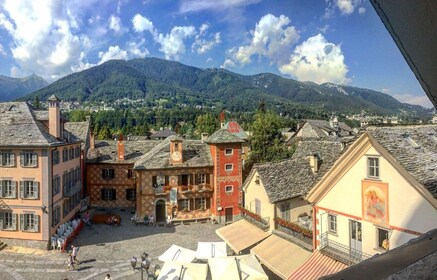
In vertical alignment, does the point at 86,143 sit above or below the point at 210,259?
above

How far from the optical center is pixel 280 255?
2084 cm

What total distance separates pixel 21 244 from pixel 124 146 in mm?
18282

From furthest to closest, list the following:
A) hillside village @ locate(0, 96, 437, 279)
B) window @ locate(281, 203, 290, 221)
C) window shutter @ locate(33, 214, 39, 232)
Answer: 1. window shutter @ locate(33, 214, 39, 232)
2. window @ locate(281, 203, 290, 221)
3. hillside village @ locate(0, 96, 437, 279)

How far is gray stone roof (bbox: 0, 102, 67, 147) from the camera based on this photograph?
92.3 ft

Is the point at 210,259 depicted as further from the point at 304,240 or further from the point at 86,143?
the point at 86,143

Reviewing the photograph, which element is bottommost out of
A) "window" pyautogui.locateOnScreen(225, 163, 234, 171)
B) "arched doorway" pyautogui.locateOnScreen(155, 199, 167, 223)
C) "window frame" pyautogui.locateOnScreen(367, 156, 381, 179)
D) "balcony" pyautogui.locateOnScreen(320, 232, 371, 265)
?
"arched doorway" pyautogui.locateOnScreen(155, 199, 167, 223)

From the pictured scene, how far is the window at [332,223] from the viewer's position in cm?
1817

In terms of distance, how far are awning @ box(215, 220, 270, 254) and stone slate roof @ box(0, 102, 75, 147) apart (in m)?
15.7

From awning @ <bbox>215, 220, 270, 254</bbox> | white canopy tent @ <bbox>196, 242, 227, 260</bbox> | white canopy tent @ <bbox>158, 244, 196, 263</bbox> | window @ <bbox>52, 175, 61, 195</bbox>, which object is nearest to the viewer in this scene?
white canopy tent @ <bbox>158, 244, 196, 263</bbox>

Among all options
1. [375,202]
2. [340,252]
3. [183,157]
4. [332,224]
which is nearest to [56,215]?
[183,157]

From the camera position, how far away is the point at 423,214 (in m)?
13.9

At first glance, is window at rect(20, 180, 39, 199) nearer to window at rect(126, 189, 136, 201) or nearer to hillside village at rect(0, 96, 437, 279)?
hillside village at rect(0, 96, 437, 279)

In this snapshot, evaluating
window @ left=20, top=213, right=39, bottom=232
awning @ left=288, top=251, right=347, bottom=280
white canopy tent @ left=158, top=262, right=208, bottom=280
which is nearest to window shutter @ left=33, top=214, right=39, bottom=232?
window @ left=20, top=213, right=39, bottom=232

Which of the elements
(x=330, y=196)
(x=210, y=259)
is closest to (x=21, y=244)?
(x=210, y=259)
